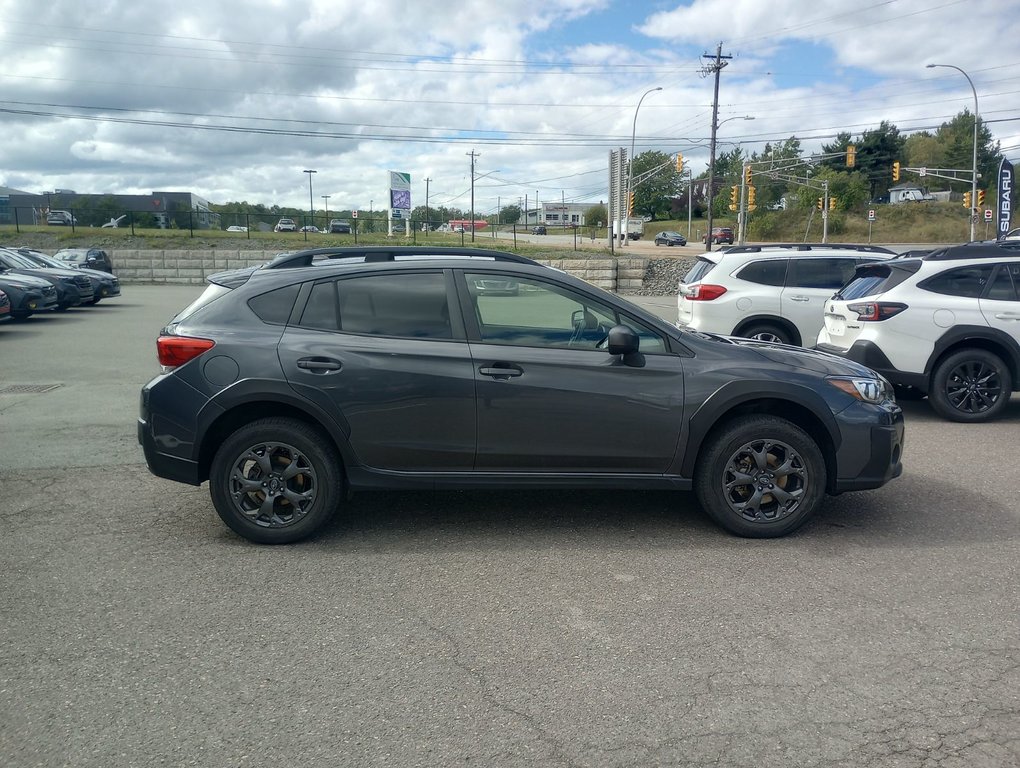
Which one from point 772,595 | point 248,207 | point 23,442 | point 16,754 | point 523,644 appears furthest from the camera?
point 248,207

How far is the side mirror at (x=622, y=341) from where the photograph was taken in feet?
16.6

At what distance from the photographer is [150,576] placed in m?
4.70

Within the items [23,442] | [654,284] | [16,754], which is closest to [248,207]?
[654,284]

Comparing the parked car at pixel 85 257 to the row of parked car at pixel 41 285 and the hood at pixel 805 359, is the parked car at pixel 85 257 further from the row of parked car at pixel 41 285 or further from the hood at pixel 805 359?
the hood at pixel 805 359

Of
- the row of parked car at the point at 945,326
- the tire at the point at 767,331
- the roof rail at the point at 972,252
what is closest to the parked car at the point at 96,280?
the tire at the point at 767,331

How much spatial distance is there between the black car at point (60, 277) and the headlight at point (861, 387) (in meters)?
19.8

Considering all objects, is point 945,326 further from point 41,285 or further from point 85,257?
point 85,257

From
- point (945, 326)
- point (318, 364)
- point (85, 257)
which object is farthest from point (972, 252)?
point (85, 257)

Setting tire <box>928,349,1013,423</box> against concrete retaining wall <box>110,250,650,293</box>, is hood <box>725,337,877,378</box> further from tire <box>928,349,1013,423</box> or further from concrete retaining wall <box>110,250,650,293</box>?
concrete retaining wall <box>110,250,650,293</box>

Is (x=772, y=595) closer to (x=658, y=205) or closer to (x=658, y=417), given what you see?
(x=658, y=417)

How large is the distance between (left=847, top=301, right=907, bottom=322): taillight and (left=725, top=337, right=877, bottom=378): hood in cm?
362

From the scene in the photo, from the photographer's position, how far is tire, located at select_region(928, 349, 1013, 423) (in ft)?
29.4

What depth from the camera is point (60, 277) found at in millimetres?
21375

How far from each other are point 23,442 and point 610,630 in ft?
20.1
